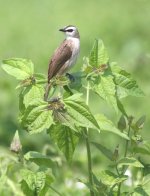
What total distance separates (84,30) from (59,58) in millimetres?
8390

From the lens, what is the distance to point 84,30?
11.3 meters

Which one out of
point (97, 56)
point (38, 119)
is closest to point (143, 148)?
point (97, 56)

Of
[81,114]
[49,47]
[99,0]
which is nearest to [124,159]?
[81,114]

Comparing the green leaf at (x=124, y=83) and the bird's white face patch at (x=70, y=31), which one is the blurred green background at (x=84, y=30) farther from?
the green leaf at (x=124, y=83)

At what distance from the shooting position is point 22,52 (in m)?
10.4

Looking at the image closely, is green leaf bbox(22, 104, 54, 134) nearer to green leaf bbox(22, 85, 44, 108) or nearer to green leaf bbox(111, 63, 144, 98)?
green leaf bbox(22, 85, 44, 108)

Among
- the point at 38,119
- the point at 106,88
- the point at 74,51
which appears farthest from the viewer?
the point at 74,51

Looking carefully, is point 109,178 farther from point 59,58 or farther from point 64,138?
point 59,58

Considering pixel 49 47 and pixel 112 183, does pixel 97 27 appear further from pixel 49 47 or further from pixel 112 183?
pixel 112 183

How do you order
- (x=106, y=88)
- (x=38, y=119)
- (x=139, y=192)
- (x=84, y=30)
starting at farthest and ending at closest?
(x=84, y=30), (x=139, y=192), (x=106, y=88), (x=38, y=119)

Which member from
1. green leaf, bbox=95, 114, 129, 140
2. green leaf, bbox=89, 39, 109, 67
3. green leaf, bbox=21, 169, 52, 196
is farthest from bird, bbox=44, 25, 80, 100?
green leaf, bbox=21, 169, 52, 196

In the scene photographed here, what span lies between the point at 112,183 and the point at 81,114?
34 centimetres

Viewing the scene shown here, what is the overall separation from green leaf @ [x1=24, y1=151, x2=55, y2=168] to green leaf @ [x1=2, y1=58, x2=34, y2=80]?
1.00ft

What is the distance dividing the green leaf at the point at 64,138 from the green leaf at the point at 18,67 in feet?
0.71
